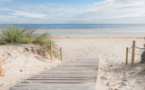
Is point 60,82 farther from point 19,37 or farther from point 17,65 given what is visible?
point 19,37

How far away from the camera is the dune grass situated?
21.3ft

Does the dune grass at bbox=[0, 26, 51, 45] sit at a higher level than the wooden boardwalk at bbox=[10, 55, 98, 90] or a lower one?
higher

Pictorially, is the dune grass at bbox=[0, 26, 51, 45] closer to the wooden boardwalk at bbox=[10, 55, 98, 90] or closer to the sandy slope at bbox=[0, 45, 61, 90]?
the sandy slope at bbox=[0, 45, 61, 90]

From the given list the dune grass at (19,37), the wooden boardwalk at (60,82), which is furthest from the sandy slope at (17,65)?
the wooden boardwalk at (60,82)

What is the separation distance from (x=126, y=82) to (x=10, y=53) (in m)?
4.37

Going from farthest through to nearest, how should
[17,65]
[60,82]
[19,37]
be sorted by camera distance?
[19,37]
[17,65]
[60,82]

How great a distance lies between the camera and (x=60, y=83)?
3.06m

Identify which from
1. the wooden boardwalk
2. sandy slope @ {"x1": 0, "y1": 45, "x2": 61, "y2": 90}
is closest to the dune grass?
sandy slope @ {"x1": 0, "y1": 45, "x2": 61, "y2": 90}

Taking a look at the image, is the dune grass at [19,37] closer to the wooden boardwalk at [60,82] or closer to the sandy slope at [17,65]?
the sandy slope at [17,65]

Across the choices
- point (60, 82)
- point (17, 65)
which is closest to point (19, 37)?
point (17, 65)

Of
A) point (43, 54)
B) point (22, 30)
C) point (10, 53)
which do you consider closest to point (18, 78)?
point (10, 53)

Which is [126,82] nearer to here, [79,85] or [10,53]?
[79,85]

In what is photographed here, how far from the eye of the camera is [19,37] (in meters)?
6.54

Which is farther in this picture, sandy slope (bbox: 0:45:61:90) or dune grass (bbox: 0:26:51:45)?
dune grass (bbox: 0:26:51:45)
